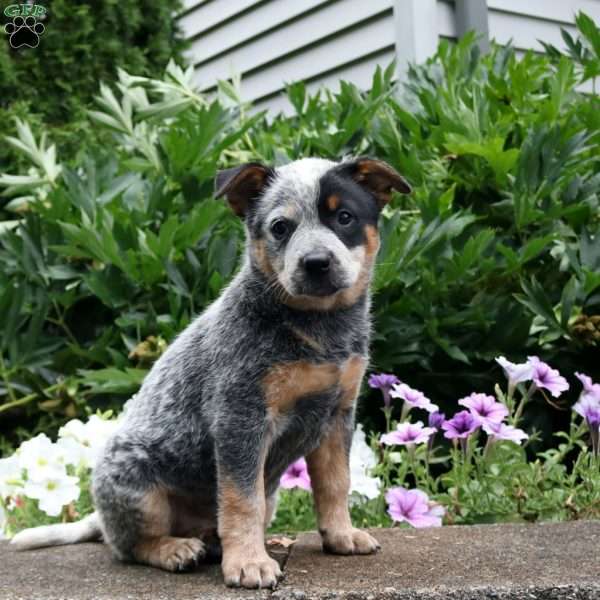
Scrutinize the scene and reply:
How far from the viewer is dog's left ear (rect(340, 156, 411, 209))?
8.67ft

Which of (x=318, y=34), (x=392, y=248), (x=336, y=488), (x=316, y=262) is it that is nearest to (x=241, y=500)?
(x=336, y=488)

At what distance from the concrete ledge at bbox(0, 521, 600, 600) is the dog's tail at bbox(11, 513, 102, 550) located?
0.06 metres

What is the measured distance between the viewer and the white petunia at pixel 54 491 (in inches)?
133

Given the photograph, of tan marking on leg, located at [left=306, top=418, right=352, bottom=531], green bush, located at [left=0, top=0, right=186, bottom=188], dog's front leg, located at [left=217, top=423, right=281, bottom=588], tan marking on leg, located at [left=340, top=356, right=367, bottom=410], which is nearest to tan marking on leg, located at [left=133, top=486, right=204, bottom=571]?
dog's front leg, located at [left=217, top=423, right=281, bottom=588]

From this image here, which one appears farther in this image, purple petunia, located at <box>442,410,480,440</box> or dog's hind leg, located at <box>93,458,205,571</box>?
purple petunia, located at <box>442,410,480,440</box>

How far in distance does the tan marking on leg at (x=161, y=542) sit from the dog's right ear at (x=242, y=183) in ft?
2.79

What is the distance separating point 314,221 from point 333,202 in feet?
0.24

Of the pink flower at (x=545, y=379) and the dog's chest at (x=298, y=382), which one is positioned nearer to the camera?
the dog's chest at (x=298, y=382)

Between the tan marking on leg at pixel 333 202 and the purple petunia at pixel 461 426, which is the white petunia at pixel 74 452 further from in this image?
the tan marking on leg at pixel 333 202

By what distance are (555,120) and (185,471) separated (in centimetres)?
290

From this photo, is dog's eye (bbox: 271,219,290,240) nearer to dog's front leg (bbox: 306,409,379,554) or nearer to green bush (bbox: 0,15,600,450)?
dog's front leg (bbox: 306,409,379,554)

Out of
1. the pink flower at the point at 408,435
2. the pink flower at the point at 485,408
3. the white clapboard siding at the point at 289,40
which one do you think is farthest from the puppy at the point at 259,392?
the white clapboard siding at the point at 289,40

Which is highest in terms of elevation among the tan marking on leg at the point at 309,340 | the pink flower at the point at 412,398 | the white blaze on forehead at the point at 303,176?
the white blaze on forehead at the point at 303,176

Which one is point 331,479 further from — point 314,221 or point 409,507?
point 314,221
